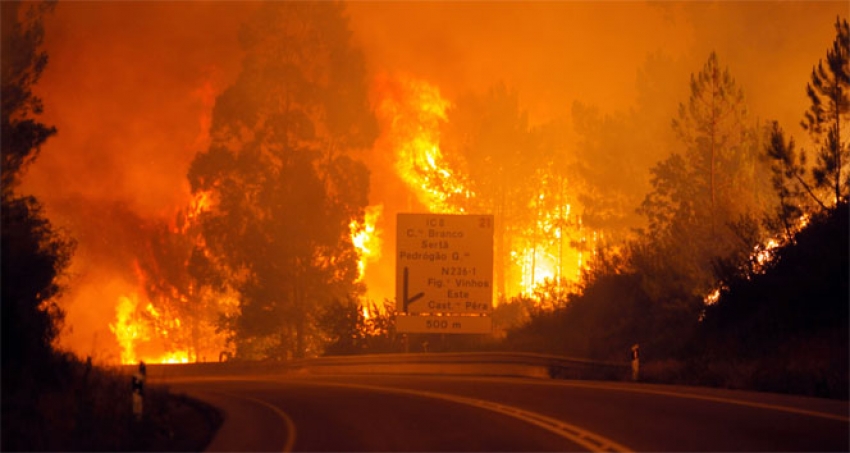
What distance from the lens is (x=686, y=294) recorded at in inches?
1249

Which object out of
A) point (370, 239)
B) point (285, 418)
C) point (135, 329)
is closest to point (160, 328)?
point (135, 329)

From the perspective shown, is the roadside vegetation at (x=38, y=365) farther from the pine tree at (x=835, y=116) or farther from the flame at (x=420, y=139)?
the flame at (x=420, y=139)

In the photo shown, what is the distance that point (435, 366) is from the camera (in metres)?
34.5

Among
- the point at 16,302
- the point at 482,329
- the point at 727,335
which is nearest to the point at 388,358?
the point at 482,329

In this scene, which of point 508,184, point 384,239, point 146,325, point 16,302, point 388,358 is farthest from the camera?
point 384,239

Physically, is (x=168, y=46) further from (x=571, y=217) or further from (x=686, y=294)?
(x=686, y=294)

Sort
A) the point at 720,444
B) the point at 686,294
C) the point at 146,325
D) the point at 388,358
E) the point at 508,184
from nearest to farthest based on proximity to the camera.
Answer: the point at 720,444, the point at 686,294, the point at 388,358, the point at 508,184, the point at 146,325

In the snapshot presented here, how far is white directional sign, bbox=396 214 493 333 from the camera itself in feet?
122

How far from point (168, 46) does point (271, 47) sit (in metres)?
23.5

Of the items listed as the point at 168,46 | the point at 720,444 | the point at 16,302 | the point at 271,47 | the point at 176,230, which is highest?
the point at 168,46

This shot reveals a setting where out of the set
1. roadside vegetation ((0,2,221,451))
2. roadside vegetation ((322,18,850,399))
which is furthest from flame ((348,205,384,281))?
roadside vegetation ((0,2,221,451))

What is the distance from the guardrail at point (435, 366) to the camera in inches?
1108

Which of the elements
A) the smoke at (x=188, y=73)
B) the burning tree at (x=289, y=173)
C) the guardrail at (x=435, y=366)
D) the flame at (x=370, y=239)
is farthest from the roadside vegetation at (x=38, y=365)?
the smoke at (x=188, y=73)

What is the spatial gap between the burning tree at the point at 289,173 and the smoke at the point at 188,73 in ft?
50.4
